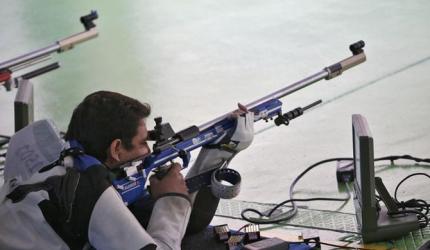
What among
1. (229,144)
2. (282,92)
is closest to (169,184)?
(229,144)

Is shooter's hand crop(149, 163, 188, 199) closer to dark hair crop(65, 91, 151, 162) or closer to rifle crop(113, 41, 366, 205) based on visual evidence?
rifle crop(113, 41, 366, 205)

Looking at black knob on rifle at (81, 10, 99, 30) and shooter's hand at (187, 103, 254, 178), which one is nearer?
shooter's hand at (187, 103, 254, 178)

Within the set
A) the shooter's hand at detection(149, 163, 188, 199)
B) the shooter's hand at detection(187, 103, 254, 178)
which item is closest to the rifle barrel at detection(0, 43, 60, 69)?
the shooter's hand at detection(187, 103, 254, 178)

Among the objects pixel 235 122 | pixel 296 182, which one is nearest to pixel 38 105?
pixel 296 182

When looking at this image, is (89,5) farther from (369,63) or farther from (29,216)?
(29,216)

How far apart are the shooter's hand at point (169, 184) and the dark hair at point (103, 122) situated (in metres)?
0.22

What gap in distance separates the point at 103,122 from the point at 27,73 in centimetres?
203

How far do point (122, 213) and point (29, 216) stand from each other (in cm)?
33

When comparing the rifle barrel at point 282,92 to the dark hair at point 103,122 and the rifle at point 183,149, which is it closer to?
the rifle at point 183,149

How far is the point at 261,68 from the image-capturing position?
648cm

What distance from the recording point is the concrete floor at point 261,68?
4879 mm

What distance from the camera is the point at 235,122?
3.61 metres

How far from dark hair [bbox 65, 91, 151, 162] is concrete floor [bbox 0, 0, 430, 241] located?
1484 mm

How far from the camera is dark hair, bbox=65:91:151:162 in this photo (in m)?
3.01
